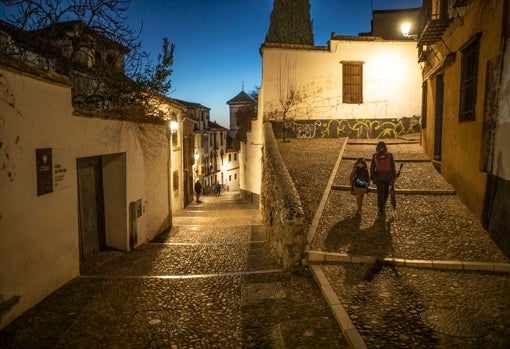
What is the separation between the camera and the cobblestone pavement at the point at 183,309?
414cm

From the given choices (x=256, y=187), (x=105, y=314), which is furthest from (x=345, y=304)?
(x=256, y=187)

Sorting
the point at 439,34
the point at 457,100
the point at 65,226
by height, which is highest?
the point at 439,34

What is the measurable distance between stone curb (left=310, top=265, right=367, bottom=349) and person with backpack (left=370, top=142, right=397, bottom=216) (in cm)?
296

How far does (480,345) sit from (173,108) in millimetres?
18478

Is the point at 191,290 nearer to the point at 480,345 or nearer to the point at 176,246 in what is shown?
the point at 176,246

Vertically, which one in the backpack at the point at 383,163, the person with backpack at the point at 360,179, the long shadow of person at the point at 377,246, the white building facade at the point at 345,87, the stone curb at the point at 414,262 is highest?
the white building facade at the point at 345,87

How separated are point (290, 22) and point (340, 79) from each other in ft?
39.0

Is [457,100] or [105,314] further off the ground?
[457,100]

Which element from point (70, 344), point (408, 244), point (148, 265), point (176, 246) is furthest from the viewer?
point (176, 246)

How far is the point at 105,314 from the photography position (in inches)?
187

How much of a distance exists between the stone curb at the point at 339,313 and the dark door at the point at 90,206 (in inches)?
190

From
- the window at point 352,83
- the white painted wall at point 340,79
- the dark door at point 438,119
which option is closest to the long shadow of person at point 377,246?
the dark door at point 438,119

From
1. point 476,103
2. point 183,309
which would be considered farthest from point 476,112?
point 183,309

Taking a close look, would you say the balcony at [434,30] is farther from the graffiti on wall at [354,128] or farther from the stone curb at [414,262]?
the graffiti on wall at [354,128]
